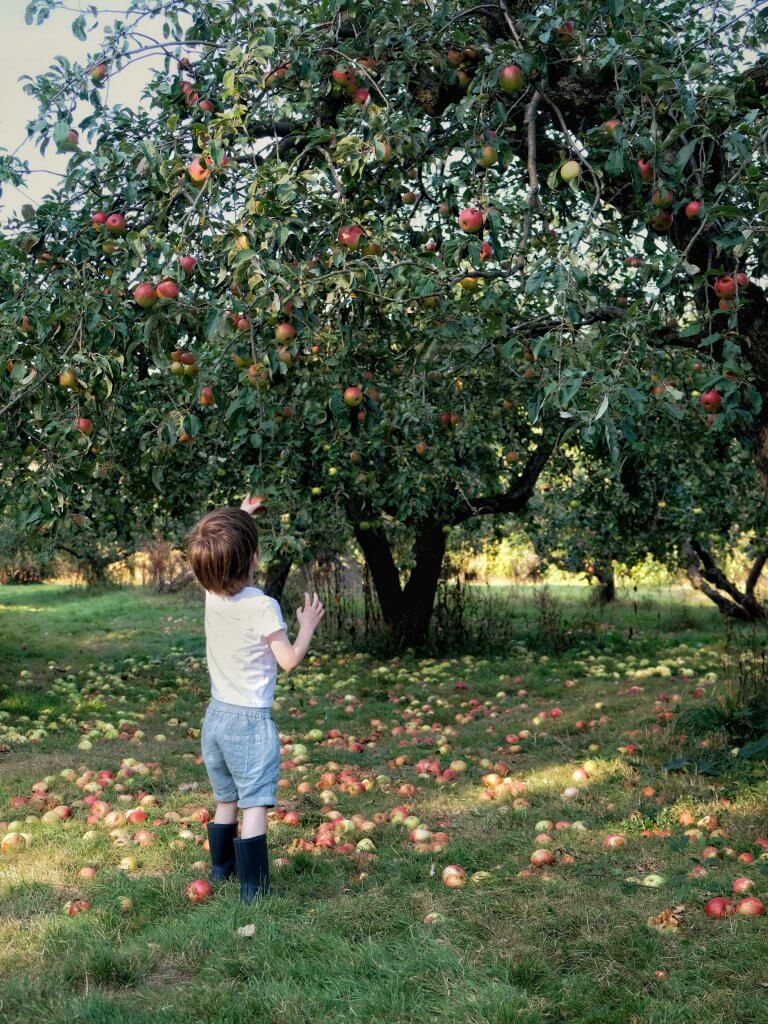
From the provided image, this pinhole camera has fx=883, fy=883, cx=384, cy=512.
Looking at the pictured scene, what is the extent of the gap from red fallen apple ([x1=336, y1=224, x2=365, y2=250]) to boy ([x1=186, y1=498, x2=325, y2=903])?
1212 mm

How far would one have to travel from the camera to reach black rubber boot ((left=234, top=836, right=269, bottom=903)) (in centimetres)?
328

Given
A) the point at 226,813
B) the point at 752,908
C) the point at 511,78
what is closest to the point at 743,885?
the point at 752,908

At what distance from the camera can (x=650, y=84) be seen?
12.2 feet

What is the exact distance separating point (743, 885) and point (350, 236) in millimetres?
2917

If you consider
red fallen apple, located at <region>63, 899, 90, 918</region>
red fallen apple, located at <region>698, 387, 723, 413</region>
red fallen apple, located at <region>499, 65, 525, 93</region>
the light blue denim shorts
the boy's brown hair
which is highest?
red fallen apple, located at <region>499, 65, 525, 93</region>

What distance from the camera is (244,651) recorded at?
3322mm

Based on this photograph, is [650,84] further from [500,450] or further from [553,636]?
[553,636]

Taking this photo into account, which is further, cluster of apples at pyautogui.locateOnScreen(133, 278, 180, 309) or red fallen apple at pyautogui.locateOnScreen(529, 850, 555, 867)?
red fallen apple at pyautogui.locateOnScreen(529, 850, 555, 867)

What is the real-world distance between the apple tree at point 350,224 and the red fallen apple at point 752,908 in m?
1.69

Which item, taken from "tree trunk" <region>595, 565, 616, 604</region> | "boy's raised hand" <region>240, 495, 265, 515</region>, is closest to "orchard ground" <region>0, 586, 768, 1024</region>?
"boy's raised hand" <region>240, 495, 265, 515</region>

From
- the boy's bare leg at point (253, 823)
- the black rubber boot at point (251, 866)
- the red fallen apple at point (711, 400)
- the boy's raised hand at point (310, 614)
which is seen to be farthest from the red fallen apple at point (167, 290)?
the red fallen apple at point (711, 400)

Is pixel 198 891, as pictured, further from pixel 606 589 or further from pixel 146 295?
pixel 606 589

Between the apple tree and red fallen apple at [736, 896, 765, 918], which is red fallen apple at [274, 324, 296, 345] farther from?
red fallen apple at [736, 896, 765, 918]

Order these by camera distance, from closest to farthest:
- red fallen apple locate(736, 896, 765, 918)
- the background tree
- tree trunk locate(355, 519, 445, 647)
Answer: red fallen apple locate(736, 896, 765, 918) → the background tree → tree trunk locate(355, 519, 445, 647)
